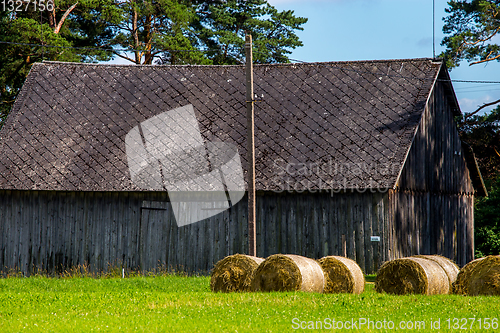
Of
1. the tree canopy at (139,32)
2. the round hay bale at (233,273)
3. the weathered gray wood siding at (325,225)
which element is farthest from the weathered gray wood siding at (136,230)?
the tree canopy at (139,32)

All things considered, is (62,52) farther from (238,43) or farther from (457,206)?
(457,206)

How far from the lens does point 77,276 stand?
61.8ft

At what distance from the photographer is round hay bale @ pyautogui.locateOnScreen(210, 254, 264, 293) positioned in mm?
13156

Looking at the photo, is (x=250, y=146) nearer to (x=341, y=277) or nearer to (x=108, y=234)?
(x=341, y=277)

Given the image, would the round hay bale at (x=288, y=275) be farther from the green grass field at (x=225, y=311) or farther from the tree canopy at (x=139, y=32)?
the tree canopy at (x=139, y=32)

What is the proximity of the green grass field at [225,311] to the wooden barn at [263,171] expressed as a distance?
5572 millimetres

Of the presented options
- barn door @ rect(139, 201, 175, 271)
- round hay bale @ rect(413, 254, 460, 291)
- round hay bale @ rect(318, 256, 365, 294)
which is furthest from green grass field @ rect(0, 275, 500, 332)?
barn door @ rect(139, 201, 175, 271)

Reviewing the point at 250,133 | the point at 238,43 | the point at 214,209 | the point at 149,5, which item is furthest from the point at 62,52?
the point at 250,133

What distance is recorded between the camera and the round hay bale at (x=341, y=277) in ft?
42.3

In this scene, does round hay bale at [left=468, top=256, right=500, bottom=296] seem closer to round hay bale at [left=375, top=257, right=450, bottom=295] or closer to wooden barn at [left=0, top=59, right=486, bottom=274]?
round hay bale at [left=375, top=257, right=450, bottom=295]

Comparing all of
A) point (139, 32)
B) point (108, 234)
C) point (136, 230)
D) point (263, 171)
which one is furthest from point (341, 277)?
point (139, 32)

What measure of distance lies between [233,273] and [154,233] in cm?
632

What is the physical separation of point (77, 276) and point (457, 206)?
47.9 feet

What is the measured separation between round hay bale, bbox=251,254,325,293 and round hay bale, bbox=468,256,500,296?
3.19 m
